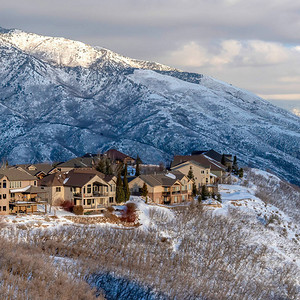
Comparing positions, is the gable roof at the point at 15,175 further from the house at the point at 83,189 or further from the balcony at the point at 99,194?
the balcony at the point at 99,194

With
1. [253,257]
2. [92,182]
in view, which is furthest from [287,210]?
[92,182]

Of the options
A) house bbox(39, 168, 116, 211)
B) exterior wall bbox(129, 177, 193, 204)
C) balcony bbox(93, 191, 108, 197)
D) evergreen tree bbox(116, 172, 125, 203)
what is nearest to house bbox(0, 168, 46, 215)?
house bbox(39, 168, 116, 211)

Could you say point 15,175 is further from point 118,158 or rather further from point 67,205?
point 118,158

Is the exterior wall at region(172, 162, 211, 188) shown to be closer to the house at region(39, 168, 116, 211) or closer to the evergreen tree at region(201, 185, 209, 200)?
the evergreen tree at region(201, 185, 209, 200)

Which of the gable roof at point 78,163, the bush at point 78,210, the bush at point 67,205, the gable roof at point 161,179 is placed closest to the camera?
the bush at point 78,210

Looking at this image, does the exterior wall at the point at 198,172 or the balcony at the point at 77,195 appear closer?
the balcony at the point at 77,195

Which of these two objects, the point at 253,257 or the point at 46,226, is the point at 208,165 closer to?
the point at 253,257

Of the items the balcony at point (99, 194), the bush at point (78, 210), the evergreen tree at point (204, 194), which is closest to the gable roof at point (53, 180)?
the balcony at point (99, 194)

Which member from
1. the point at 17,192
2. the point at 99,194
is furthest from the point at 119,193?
the point at 17,192
